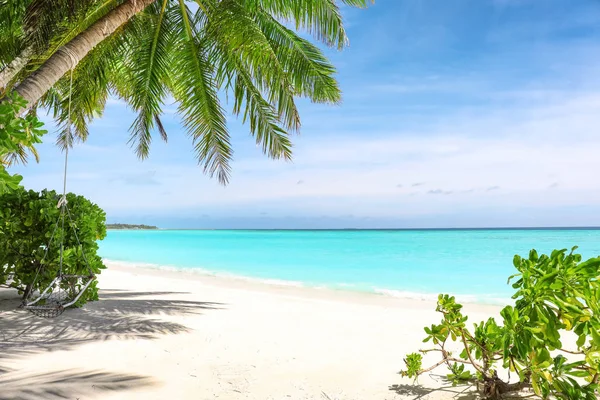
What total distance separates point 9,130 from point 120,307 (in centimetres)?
367

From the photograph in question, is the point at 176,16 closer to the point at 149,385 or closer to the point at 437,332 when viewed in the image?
the point at 149,385

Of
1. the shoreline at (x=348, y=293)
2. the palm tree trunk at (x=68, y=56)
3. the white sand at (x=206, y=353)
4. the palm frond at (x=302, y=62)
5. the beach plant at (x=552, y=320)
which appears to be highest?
the palm frond at (x=302, y=62)

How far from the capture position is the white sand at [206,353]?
9.11ft

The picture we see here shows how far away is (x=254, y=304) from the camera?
6273 millimetres

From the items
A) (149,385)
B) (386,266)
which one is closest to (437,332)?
(149,385)

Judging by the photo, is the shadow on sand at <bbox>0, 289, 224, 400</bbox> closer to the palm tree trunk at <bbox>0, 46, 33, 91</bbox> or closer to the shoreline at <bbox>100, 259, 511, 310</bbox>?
the shoreline at <bbox>100, 259, 511, 310</bbox>

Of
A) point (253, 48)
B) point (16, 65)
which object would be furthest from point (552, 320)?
point (16, 65)


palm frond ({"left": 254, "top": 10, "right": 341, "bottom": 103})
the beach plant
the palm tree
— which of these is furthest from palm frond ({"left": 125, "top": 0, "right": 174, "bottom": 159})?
the beach plant

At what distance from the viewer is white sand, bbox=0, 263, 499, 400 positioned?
2.78 m

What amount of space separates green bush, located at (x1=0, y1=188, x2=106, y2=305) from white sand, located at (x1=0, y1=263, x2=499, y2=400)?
48 cm

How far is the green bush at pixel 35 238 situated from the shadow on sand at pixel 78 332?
0.45 metres

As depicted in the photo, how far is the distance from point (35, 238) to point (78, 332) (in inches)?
66.1

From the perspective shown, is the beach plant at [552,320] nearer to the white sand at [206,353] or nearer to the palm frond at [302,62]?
the white sand at [206,353]

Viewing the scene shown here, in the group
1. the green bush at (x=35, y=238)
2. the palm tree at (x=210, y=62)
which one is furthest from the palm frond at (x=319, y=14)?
the green bush at (x=35, y=238)
